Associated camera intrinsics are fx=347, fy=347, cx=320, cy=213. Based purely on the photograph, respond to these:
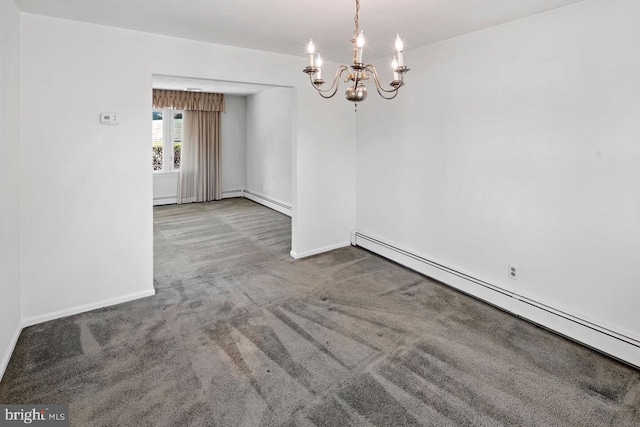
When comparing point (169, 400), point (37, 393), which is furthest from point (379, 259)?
point (37, 393)

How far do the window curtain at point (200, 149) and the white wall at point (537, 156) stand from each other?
505 cm

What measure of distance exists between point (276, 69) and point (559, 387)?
3844 mm

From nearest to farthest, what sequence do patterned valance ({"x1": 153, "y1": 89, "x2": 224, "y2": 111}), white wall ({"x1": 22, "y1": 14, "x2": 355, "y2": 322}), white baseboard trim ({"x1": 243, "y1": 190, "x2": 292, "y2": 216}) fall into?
white wall ({"x1": 22, "y1": 14, "x2": 355, "y2": 322}) < white baseboard trim ({"x1": 243, "y1": 190, "x2": 292, "y2": 216}) < patterned valance ({"x1": 153, "y1": 89, "x2": 224, "y2": 111})

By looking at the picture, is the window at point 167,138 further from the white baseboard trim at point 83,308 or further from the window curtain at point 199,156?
the white baseboard trim at point 83,308

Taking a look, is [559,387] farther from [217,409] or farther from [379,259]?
[379,259]

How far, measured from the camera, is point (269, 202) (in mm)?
7531

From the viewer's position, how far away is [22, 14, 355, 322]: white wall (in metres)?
2.79

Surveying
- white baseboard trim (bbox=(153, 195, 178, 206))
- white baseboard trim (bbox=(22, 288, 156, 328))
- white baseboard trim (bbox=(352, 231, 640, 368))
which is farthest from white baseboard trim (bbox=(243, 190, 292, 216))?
white baseboard trim (bbox=(22, 288, 156, 328))

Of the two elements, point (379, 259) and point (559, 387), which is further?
point (379, 259)

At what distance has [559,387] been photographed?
7.11ft

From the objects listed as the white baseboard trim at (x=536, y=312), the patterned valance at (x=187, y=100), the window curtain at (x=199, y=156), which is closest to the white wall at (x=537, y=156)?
the white baseboard trim at (x=536, y=312)

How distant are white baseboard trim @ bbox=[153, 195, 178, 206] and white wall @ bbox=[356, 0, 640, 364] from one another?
565cm

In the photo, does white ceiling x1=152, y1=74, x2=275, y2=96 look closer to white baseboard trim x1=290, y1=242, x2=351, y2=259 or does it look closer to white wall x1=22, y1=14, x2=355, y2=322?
white wall x1=22, y1=14, x2=355, y2=322

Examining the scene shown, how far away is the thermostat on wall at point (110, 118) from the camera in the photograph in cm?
303
